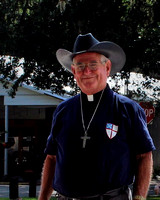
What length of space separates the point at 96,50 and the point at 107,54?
0.35 ft

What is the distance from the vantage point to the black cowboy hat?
10.5 feet

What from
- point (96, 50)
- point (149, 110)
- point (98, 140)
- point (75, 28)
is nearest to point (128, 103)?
point (98, 140)

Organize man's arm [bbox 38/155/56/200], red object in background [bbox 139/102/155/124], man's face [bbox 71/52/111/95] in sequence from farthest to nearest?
red object in background [bbox 139/102/155/124]
man's arm [bbox 38/155/56/200]
man's face [bbox 71/52/111/95]

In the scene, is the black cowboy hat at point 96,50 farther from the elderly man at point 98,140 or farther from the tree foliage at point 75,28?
the tree foliage at point 75,28

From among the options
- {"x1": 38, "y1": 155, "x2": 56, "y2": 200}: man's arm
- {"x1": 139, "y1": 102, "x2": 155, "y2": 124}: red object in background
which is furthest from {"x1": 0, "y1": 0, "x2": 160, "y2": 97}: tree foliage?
{"x1": 38, "y1": 155, "x2": 56, "y2": 200}: man's arm

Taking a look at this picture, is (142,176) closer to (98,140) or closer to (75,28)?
(98,140)

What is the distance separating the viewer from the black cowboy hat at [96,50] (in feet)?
10.5

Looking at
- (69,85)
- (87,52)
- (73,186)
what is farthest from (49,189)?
(69,85)

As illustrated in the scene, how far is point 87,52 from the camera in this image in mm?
3221

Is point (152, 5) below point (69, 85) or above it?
above

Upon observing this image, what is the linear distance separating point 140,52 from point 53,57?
94.6 inches

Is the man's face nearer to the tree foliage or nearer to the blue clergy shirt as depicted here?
the blue clergy shirt

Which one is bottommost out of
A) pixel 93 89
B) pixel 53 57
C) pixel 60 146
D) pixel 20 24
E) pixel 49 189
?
pixel 49 189

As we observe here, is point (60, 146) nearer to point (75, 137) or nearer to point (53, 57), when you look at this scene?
point (75, 137)
